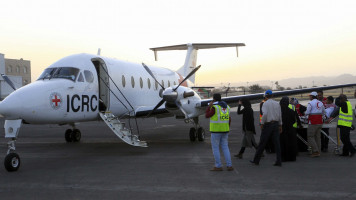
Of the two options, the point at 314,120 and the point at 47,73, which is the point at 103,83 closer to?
the point at 47,73

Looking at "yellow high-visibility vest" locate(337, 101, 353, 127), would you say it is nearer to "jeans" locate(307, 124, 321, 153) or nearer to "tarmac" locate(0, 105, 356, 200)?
"jeans" locate(307, 124, 321, 153)

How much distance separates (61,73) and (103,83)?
7.13 ft

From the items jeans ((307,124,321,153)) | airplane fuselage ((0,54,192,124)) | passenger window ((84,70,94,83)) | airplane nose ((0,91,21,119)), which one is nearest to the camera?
airplane nose ((0,91,21,119))

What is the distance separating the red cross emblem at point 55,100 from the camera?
920 cm

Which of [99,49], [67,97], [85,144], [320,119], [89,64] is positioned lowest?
[85,144]

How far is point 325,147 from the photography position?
403 inches

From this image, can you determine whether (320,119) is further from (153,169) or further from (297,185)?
(153,169)

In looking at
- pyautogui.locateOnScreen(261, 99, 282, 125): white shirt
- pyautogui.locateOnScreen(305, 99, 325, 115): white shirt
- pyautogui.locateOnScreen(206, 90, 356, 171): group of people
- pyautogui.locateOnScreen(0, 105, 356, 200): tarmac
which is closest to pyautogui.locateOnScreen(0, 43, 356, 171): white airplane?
pyautogui.locateOnScreen(0, 105, 356, 200): tarmac

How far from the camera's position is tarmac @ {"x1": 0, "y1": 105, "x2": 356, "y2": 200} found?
575 cm

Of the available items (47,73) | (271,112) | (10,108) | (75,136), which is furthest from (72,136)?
(271,112)

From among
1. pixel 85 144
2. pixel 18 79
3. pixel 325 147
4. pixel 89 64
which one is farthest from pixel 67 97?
pixel 18 79

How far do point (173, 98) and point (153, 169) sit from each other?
4389mm

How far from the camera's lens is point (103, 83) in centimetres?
1241

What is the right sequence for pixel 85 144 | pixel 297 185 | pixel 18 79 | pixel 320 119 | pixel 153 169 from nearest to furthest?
pixel 297 185 → pixel 153 169 → pixel 320 119 → pixel 85 144 → pixel 18 79
